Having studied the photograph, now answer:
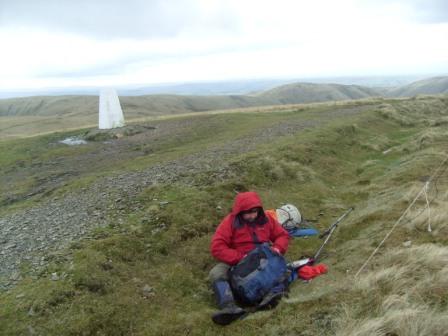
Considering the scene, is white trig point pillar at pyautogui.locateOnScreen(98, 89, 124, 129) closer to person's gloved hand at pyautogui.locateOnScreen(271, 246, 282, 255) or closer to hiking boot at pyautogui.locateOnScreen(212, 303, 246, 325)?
person's gloved hand at pyautogui.locateOnScreen(271, 246, 282, 255)

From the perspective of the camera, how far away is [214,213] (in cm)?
1404

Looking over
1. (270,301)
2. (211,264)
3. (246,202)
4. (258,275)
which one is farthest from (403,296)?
(211,264)

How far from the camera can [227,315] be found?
7586mm

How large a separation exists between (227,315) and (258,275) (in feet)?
3.39

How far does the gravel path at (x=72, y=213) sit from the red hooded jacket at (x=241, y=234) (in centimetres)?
473

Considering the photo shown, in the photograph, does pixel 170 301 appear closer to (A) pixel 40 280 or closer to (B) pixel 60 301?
(B) pixel 60 301

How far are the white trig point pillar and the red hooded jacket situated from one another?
3955cm

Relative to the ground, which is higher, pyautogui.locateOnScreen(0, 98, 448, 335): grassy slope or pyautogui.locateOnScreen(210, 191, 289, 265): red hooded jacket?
pyautogui.locateOnScreen(210, 191, 289, 265): red hooded jacket

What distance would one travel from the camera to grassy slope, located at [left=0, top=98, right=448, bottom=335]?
651 centimetres

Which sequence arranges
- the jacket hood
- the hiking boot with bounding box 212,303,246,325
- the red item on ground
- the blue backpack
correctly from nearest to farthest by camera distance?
the hiking boot with bounding box 212,303,246,325 < the blue backpack < the jacket hood < the red item on ground

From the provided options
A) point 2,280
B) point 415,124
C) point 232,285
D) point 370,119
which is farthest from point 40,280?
point 415,124

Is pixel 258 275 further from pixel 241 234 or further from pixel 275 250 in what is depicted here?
pixel 241 234

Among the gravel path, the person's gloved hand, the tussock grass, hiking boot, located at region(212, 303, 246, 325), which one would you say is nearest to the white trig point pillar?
the gravel path

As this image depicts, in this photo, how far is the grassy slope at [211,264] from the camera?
6.51m
